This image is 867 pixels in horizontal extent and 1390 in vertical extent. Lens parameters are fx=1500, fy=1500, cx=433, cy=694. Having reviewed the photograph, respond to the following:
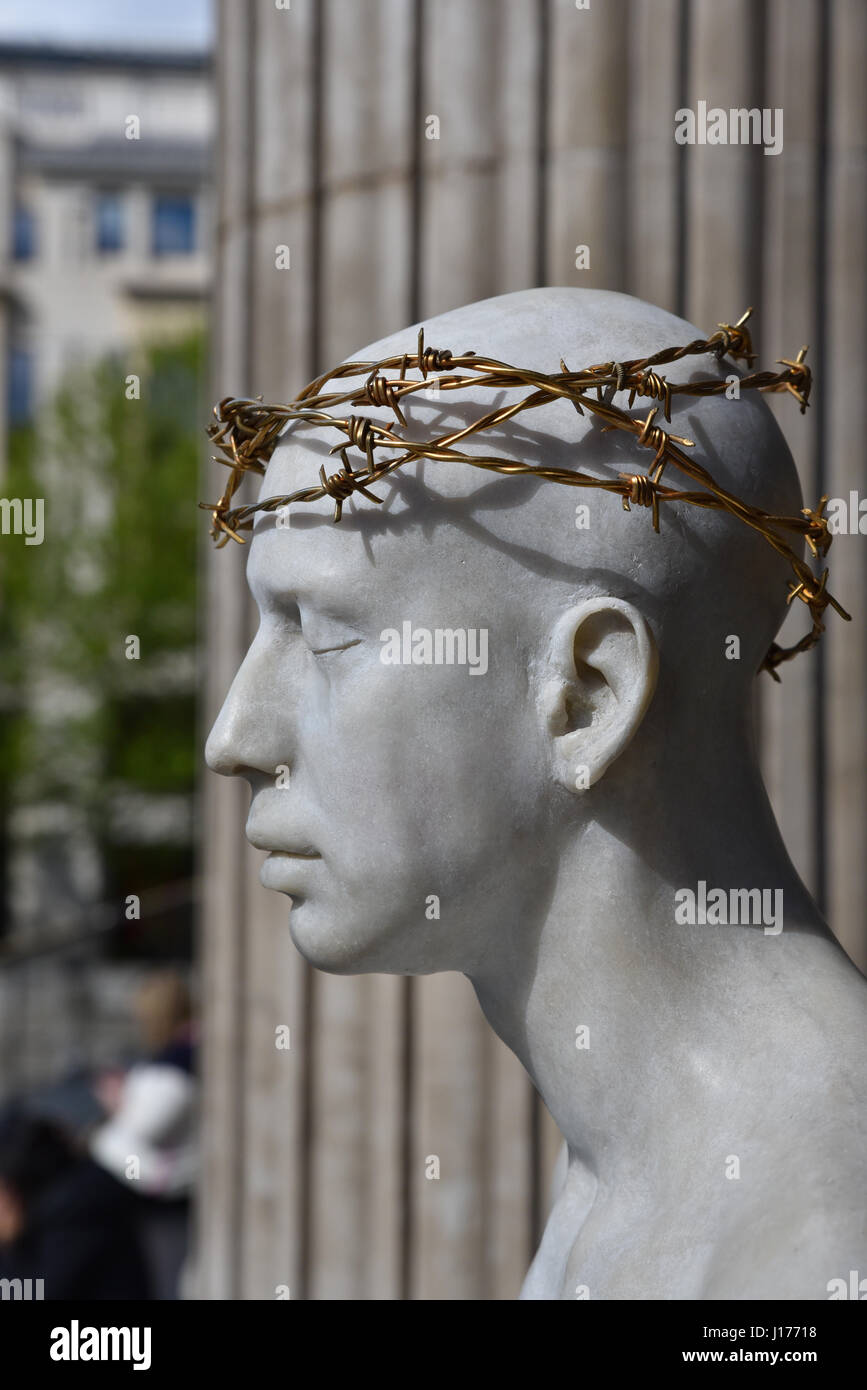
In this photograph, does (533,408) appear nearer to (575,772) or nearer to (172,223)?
(575,772)

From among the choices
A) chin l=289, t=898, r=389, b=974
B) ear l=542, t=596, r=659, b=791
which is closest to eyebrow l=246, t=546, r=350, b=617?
ear l=542, t=596, r=659, b=791

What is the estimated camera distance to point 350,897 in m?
1.87

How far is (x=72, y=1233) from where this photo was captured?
18.0 ft

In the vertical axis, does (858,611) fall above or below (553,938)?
above

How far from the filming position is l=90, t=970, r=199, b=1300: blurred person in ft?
28.9

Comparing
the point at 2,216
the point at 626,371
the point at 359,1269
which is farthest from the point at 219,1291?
the point at 2,216

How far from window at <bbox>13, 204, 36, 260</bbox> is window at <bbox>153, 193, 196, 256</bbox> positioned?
319 centimetres

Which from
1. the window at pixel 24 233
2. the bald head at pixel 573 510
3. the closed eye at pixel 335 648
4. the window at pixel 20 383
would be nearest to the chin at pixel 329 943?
the closed eye at pixel 335 648

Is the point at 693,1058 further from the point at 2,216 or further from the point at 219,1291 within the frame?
the point at 2,216

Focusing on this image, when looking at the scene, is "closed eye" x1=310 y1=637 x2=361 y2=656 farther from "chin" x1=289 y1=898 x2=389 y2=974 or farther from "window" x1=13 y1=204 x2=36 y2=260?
"window" x1=13 y1=204 x2=36 y2=260

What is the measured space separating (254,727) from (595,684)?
1.43ft

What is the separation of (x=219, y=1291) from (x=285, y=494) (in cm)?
303

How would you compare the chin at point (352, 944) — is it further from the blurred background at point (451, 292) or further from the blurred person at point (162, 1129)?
the blurred person at point (162, 1129)

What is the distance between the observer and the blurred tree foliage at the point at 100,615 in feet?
98.9
